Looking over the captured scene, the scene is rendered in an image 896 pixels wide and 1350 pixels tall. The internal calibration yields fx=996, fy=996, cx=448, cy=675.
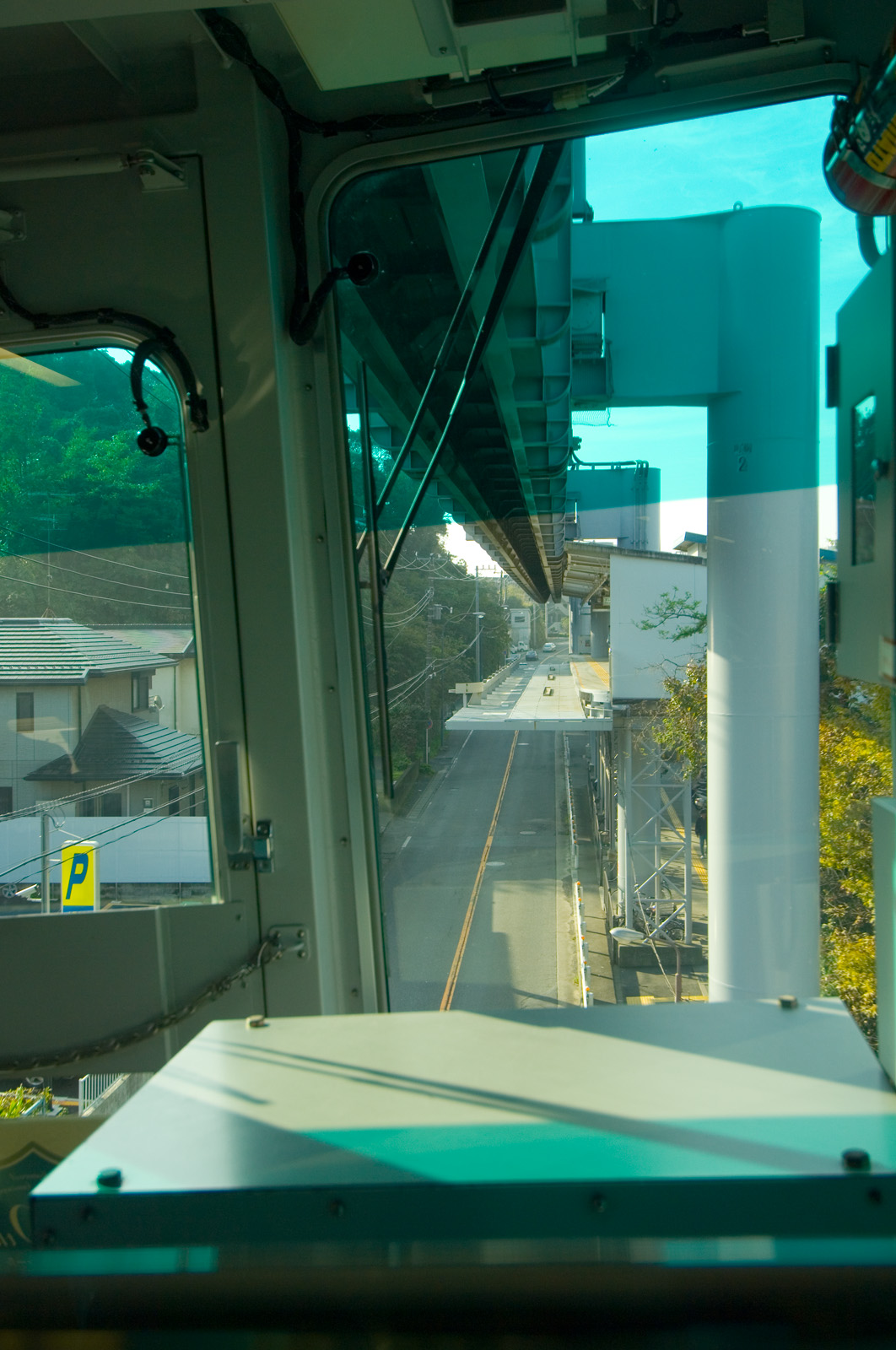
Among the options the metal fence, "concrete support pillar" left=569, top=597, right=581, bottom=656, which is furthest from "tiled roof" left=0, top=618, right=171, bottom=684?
"concrete support pillar" left=569, top=597, right=581, bottom=656

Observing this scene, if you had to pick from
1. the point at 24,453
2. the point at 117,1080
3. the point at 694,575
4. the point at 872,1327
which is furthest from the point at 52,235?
the point at 872,1327

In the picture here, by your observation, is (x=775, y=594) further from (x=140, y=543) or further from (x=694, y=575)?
(x=140, y=543)

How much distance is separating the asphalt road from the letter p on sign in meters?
0.75

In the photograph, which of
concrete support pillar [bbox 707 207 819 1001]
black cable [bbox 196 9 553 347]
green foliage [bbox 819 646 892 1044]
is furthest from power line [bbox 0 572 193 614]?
green foliage [bbox 819 646 892 1044]

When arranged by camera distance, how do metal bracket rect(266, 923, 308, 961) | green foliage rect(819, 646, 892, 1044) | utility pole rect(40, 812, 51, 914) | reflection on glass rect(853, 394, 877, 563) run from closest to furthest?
reflection on glass rect(853, 394, 877, 563) → green foliage rect(819, 646, 892, 1044) → metal bracket rect(266, 923, 308, 961) → utility pole rect(40, 812, 51, 914)

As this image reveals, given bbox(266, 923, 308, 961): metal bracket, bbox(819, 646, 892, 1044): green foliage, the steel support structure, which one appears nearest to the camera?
bbox(819, 646, 892, 1044): green foliage

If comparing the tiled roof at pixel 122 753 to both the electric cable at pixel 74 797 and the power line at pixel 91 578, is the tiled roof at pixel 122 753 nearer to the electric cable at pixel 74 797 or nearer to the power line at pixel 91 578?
the electric cable at pixel 74 797

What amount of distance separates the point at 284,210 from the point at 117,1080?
7.42 ft

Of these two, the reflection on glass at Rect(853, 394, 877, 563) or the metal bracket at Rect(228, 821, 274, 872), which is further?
the metal bracket at Rect(228, 821, 274, 872)

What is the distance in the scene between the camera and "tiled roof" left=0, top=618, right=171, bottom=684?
2.59 metres

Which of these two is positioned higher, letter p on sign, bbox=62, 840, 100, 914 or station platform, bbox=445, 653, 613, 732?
station platform, bbox=445, 653, 613, 732

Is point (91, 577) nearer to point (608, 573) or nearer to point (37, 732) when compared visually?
point (37, 732)

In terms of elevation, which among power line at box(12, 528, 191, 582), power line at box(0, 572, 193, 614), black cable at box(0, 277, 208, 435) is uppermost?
black cable at box(0, 277, 208, 435)

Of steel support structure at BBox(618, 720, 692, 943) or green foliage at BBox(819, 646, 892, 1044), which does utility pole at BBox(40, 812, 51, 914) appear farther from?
green foliage at BBox(819, 646, 892, 1044)
